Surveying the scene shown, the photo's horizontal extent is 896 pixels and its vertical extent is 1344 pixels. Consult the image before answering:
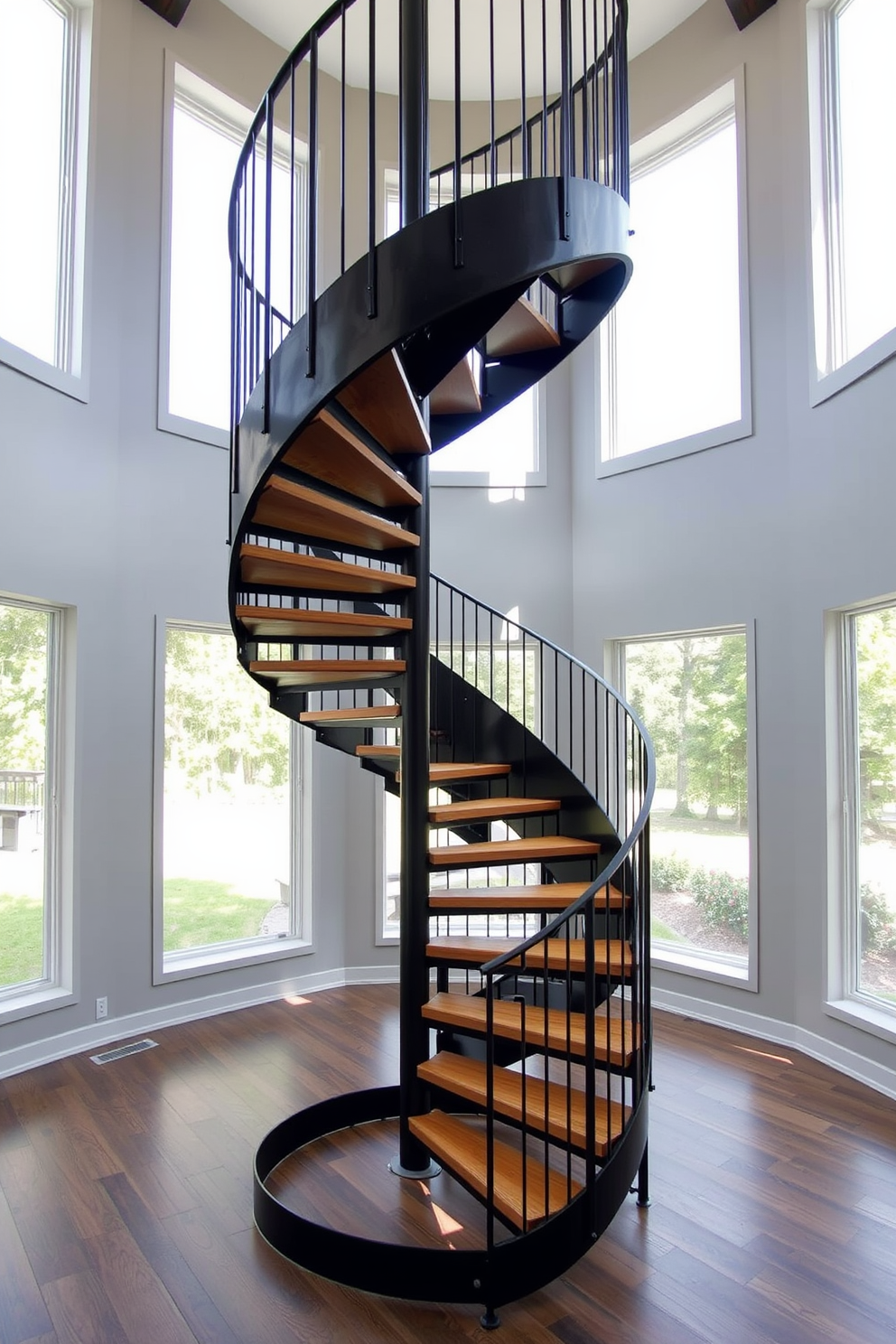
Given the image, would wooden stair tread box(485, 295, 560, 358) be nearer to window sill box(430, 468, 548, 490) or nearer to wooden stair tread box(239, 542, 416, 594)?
wooden stair tread box(239, 542, 416, 594)

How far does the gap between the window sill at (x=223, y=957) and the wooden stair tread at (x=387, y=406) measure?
304 cm

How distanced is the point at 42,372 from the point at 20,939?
2643 millimetres

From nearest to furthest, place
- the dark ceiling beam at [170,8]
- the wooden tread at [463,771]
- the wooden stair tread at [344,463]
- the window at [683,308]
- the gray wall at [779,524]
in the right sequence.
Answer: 1. the wooden stair tread at [344,463]
2. the wooden tread at [463,771]
3. the gray wall at [779,524]
4. the dark ceiling beam at [170,8]
5. the window at [683,308]

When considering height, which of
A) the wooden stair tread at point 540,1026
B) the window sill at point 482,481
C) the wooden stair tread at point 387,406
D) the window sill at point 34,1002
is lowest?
the window sill at point 34,1002

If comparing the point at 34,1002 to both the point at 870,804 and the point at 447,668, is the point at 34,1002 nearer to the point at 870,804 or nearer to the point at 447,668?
the point at 447,668

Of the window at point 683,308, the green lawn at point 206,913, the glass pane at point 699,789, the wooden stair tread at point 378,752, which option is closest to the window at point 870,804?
the glass pane at point 699,789

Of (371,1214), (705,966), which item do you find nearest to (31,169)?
(371,1214)

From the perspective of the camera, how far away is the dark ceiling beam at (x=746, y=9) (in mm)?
4336

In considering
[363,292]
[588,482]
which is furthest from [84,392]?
[588,482]

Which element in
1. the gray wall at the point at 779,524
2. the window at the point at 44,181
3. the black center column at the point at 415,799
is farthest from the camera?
the window at the point at 44,181

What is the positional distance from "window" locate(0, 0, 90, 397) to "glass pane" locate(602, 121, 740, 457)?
311 centimetres

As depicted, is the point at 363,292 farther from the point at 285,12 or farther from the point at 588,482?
the point at 285,12

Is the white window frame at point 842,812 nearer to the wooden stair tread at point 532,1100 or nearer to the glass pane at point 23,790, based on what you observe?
the wooden stair tread at point 532,1100

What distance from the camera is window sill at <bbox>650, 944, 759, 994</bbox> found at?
4.31 m
